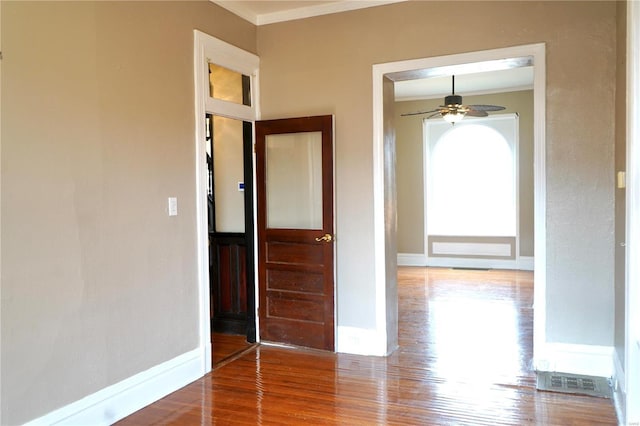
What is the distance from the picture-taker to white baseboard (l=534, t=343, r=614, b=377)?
339cm

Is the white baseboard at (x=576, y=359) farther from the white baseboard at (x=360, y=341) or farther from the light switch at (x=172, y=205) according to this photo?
the light switch at (x=172, y=205)

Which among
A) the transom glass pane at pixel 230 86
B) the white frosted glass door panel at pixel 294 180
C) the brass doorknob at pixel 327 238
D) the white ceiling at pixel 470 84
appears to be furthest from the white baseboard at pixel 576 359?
the white ceiling at pixel 470 84

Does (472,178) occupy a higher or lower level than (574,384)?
higher

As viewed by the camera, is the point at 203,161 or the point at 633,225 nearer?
the point at 633,225

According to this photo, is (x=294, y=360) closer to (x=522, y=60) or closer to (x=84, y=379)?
(x=84, y=379)

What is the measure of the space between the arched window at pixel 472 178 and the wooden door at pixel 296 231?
199 inches

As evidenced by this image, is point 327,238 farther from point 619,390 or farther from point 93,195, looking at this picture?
point 619,390

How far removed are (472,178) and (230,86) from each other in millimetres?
5579

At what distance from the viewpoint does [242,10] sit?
4.12 m

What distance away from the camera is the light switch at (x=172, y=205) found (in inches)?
133

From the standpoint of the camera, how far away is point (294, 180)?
14.2 feet

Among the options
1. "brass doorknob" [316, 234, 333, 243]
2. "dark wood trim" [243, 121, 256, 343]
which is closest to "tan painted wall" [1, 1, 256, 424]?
"dark wood trim" [243, 121, 256, 343]

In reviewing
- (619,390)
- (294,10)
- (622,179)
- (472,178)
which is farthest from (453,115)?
(619,390)

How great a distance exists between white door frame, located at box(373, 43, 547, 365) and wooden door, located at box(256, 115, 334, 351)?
0.39 m
